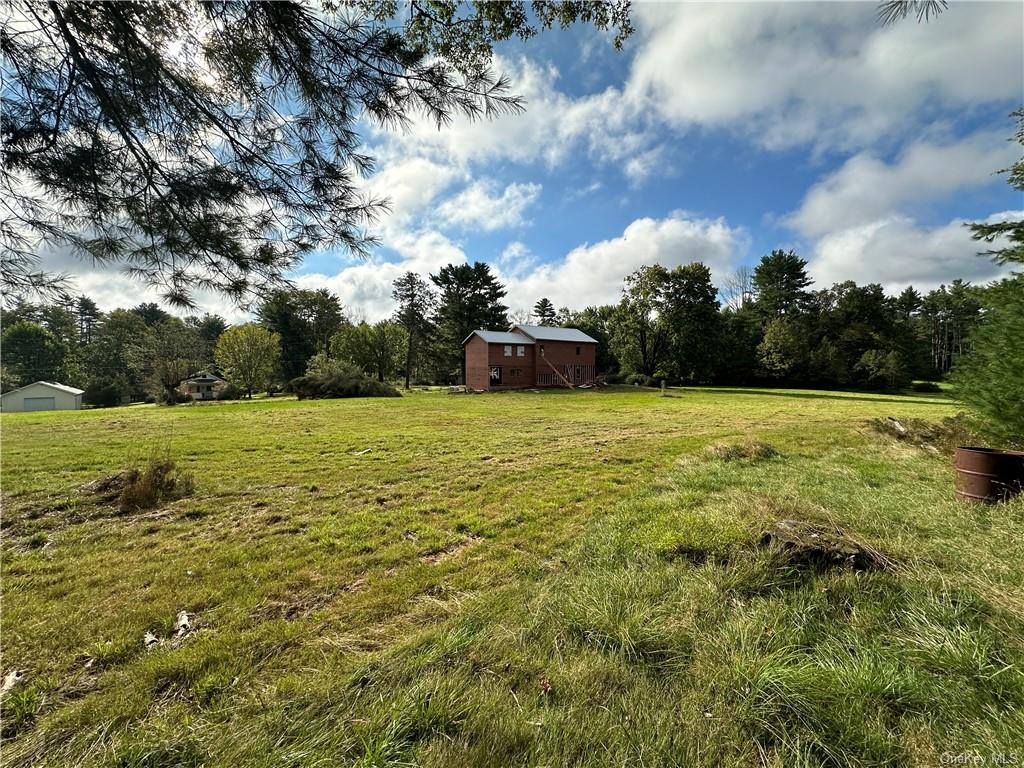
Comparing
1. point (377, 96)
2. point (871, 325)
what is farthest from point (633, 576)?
point (871, 325)

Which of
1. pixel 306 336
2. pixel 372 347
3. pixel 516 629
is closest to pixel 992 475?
pixel 516 629

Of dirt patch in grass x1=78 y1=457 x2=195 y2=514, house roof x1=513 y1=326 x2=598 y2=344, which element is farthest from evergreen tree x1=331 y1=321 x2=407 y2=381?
dirt patch in grass x1=78 y1=457 x2=195 y2=514

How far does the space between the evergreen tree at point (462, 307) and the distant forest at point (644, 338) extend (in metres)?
0.11

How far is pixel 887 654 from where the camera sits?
2154 mm

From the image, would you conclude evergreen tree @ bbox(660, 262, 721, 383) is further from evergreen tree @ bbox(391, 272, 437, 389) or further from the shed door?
the shed door

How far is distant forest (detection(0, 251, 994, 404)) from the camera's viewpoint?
3628 centimetres

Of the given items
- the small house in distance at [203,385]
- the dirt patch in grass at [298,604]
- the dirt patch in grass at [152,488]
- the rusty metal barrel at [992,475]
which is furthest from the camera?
the small house in distance at [203,385]

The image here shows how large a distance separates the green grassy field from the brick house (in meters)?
26.8

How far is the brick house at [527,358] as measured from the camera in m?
32.4

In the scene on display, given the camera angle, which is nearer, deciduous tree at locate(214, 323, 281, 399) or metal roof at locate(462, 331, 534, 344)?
metal roof at locate(462, 331, 534, 344)

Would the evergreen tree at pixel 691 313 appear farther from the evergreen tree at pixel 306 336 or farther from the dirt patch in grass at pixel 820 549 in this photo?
the dirt patch in grass at pixel 820 549

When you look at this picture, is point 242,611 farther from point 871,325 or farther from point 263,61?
point 871,325

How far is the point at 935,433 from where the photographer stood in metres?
8.86

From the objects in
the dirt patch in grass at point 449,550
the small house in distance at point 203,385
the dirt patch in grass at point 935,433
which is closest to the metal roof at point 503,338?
the dirt patch in grass at point 935,433
